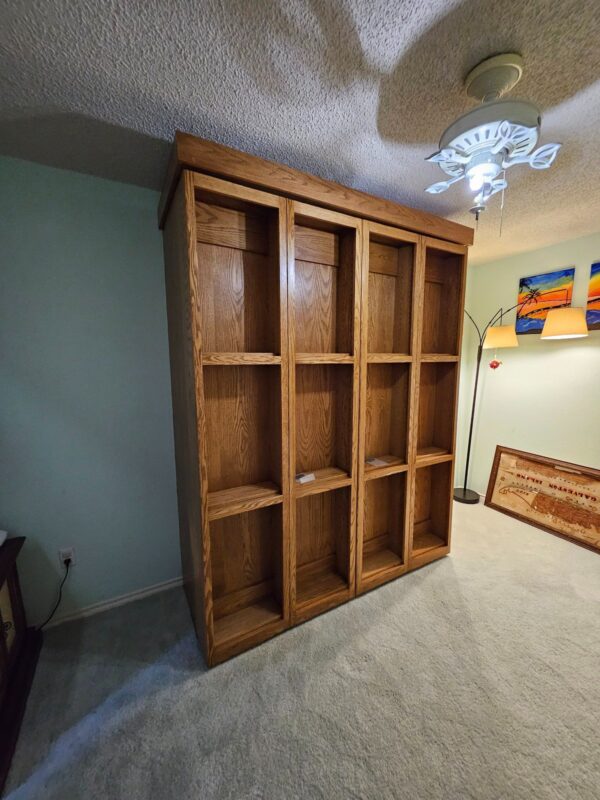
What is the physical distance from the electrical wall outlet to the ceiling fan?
254cm

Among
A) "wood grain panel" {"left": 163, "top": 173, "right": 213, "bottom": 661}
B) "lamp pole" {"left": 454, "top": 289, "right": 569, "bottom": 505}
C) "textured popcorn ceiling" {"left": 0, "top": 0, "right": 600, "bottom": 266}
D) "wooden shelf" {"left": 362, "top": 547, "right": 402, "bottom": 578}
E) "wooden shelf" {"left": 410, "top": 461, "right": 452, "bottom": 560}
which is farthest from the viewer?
"lamp pole" {"left": 454, "top": 289, "right": 569, "bottom": 505}

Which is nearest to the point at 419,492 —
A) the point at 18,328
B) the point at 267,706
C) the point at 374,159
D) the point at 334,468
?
the point at 334,468

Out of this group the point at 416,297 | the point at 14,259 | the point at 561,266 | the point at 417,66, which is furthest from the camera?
the point at 561,266

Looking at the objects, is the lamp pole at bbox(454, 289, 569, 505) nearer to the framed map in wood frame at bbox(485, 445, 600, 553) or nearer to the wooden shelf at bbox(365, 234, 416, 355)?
the framed map in wood frame at bbox(485, 445, 600, 553)

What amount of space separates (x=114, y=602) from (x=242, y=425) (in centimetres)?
136

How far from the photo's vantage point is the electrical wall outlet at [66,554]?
5.32 ft

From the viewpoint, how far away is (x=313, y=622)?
1.67 m

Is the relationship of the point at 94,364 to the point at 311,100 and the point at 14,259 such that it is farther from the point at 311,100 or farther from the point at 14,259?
the point at 311,100

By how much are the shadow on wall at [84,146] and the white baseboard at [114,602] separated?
2337 millimetres

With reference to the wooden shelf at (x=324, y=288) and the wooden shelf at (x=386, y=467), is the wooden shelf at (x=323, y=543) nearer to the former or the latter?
the wooden shelf at (x=386, y=467)

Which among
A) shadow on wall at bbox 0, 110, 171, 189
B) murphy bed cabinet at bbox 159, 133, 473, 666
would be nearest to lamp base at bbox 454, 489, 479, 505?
murphy bed cabinet at bbox 159, 133, 473, 666

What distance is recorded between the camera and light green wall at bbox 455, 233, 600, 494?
7.92 feet

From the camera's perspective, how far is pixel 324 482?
1.65 metres

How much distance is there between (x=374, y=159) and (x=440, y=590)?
8.16ft
